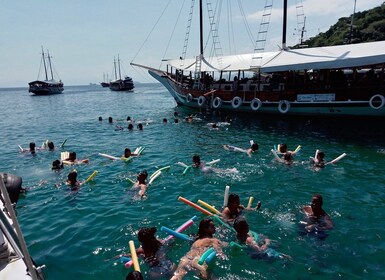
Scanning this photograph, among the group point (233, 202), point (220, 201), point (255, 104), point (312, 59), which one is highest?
point (312, 59)

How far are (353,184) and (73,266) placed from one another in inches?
413

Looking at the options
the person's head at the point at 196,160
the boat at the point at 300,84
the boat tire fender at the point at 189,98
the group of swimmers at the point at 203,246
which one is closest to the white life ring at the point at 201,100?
the boat at the point at 300,84

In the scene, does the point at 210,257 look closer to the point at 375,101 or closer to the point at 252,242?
the point at 252,242

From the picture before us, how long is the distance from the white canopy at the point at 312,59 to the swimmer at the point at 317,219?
16.2 m

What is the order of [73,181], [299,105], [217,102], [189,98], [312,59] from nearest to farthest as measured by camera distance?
[73,181] < [312,59] < [299,105] < [217,102] < [189,98]

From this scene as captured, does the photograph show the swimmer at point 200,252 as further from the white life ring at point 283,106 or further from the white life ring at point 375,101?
the white life ring at point 283,106

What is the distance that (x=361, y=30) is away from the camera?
70.8 meters

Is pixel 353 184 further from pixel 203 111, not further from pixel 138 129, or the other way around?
pixel 203 111

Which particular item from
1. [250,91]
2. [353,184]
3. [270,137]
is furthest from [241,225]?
[250,91]

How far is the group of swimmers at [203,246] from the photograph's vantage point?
275 inches

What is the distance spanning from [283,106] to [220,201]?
60.2 ft

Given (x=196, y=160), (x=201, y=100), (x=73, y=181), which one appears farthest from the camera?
(x=201, y=100)

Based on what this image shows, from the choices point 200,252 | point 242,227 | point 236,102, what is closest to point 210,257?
point 200,252

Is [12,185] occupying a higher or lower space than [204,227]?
higher
